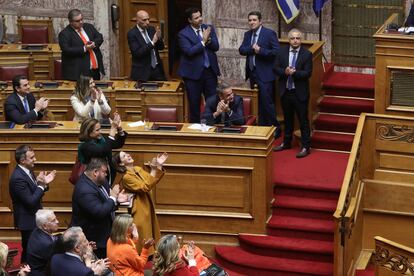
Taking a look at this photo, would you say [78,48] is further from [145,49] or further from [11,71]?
[11,71]

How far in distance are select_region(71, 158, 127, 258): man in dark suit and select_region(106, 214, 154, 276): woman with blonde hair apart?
74cm

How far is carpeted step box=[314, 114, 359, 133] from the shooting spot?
38.5 ft

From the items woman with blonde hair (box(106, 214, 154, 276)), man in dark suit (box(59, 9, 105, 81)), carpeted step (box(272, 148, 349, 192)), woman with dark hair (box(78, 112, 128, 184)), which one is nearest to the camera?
woman with blonde hair (box(106, 214, 154, 276))

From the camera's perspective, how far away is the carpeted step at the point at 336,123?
38.5 feet

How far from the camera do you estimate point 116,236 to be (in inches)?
323

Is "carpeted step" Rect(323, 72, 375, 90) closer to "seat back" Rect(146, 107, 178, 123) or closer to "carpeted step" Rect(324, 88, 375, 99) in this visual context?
"carpeted step" Rect(324, 88, 375, 99)

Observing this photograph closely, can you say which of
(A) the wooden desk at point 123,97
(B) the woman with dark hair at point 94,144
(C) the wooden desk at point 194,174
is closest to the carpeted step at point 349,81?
(A) the wooden desk at point 123,97

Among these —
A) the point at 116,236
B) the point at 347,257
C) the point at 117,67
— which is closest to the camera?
the point at 116,236

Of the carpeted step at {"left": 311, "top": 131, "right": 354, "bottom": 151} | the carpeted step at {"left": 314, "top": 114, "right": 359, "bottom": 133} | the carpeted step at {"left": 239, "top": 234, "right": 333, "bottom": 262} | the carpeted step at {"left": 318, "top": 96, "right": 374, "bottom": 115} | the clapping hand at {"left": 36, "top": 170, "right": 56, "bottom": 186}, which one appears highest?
the carpeted step at {"left": 318, "top": 96, "right": 374, "bottom": 115}

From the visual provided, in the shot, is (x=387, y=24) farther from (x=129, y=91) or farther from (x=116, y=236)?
(x=116, y=236)

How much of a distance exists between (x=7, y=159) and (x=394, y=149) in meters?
3.71

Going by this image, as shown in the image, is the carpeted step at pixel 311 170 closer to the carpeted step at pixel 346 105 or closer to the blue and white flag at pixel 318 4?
the carpeted step at pixel 346 105

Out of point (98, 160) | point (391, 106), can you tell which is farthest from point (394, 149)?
point (98, 160)

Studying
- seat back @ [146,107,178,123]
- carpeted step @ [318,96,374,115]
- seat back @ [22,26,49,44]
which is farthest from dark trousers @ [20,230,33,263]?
seat back @ [22,26,49,44]
